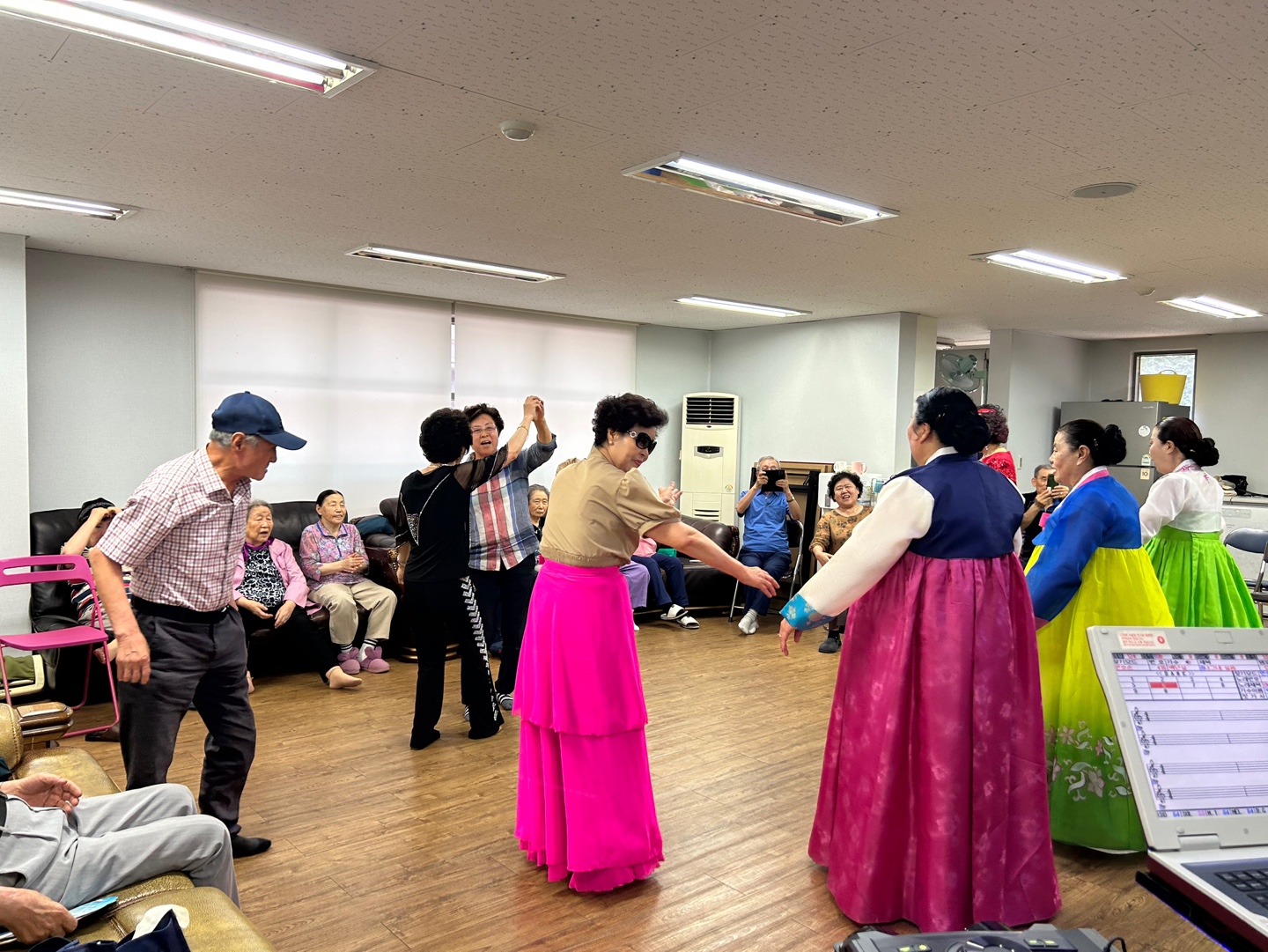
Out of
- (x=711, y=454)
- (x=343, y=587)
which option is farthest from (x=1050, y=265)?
(x=343, y=587)

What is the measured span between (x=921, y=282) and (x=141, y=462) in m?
5.60

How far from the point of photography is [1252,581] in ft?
26.7

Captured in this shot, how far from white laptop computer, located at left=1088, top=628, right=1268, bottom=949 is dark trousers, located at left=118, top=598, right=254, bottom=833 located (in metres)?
2.49

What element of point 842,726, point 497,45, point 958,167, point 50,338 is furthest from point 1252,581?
point 50,338

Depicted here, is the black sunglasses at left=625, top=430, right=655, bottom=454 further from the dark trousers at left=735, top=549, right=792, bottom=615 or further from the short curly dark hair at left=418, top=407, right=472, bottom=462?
the dark trousers at left=735, top=549, right=792, bottom=615

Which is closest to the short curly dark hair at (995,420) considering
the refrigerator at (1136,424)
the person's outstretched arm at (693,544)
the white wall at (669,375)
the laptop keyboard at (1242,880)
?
the person's outstretched arm at (693,544)

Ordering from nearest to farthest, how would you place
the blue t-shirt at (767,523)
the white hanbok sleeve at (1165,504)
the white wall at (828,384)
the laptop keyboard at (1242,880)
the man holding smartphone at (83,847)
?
the laptop keyboard at (1242,880) < the man holding smartphone at (83,847) < the white hanbok sleeve at (1165,504) < the blue t-shirt at (767,523) < the white wall at (828,384)

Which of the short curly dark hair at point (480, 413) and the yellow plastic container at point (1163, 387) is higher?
the yellow plastic container at point (1163, 387)

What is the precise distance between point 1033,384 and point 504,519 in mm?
6985

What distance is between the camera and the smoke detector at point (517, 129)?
319 cm

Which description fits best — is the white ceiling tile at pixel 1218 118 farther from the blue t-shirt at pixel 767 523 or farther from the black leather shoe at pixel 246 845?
the blue t-shirt at pixel 767 523

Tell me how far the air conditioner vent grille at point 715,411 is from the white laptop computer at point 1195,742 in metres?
7.83

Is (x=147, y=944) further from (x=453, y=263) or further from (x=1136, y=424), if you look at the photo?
(x=1136, y=424)

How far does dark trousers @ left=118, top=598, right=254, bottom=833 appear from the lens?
2.68 metres
